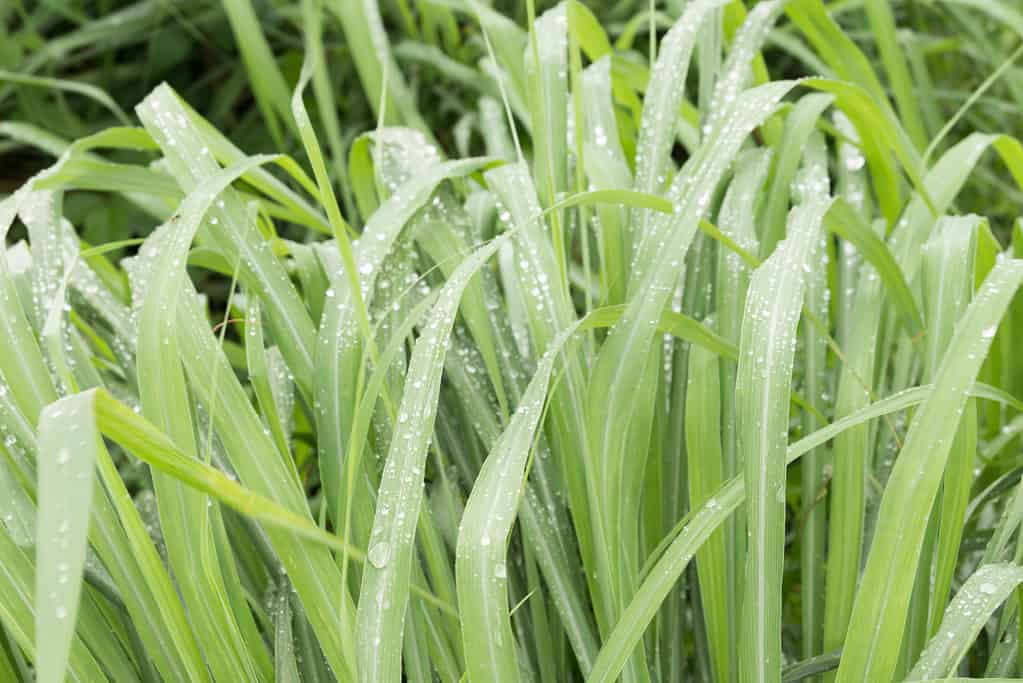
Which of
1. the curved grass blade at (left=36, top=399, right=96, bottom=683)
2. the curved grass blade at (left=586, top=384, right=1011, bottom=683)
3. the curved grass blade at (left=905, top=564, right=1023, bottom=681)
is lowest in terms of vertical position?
the curved grass blade at (left=905, top=564, right=1023, bottom=681)

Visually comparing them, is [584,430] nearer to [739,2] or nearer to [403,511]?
[403,511]

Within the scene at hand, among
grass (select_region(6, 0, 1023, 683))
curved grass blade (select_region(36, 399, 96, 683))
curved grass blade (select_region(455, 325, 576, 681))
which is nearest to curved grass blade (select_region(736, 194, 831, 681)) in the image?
grass (select_region(6, 0, 1023, 683))

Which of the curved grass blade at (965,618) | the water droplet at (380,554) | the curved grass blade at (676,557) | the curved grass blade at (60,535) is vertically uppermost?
the curved grass blade at (60,535)

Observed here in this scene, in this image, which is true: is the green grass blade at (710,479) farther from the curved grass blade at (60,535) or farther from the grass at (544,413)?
the curved grass blade at (60,535)

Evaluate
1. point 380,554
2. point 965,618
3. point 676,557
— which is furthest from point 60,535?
point 965,618

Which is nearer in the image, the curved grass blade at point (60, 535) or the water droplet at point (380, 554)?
the curved grass blade at point (60, 535)

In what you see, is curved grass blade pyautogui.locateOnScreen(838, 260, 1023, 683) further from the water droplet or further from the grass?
the water droplet

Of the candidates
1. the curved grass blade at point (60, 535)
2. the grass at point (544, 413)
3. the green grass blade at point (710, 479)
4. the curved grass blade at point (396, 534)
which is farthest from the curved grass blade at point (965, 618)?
the curved grass blade at point (60, 535)

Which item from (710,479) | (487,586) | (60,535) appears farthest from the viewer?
(710,479)

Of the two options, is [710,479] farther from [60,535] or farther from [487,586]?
[60,535]
